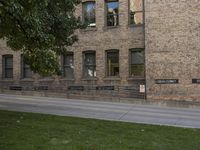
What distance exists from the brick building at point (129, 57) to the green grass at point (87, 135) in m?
12.2

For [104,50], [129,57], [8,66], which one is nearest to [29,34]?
[129,57]

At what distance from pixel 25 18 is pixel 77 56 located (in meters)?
20.1

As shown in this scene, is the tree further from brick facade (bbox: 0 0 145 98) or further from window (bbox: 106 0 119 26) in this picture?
window (bbox: 106 0 119 26)

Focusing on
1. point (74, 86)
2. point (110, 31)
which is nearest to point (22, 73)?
point (74, 86)

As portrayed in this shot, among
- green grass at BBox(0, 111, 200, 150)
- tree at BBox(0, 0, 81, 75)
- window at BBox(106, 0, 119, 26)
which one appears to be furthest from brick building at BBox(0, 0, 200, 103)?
tree at BBox(0, 0, 81, 75)

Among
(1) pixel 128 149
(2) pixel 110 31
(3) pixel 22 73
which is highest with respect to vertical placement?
(2) pixel 110 31

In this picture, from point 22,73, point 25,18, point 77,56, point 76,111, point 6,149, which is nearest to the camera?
point 6,149

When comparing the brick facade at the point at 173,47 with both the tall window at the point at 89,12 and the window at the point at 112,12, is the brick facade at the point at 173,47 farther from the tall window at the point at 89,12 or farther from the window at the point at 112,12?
the tall window at the point at 89,12

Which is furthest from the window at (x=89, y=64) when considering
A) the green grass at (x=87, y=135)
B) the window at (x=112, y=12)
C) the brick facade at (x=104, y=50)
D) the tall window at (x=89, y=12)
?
the green grass at (x=87, y=135)

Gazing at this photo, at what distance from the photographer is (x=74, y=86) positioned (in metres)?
30.1

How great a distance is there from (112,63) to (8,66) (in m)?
9.79

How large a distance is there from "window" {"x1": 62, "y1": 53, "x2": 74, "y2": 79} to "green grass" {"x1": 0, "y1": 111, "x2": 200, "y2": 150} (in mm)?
16270

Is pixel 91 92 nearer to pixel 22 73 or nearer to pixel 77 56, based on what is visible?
pixel 77 56

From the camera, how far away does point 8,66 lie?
3388 centimetres
